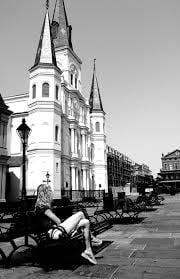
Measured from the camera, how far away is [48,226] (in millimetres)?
5516

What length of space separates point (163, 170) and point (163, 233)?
110 metres

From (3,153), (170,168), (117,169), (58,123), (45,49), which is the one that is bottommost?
(3,153)

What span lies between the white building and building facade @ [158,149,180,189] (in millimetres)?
59008

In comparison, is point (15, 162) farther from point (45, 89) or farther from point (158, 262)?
point (158, 262)

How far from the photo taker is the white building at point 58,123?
133 feet

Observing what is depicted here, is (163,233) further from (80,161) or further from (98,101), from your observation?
(98,101)

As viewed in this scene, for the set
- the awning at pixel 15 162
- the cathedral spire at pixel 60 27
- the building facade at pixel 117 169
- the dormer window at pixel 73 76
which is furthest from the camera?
the building facade at pixel 117 169

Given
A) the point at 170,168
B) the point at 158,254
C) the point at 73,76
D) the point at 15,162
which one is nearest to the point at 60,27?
the point at 73,76

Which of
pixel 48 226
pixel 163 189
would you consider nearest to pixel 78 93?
pixel 163 189

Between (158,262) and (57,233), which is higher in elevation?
(57,233)

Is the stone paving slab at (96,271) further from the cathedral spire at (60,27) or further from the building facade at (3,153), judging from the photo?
the cathedral spire at (60,27)

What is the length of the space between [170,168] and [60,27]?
77648mm

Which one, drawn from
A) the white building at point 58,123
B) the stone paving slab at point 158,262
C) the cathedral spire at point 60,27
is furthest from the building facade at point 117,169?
the stone paving slab at point 158,262

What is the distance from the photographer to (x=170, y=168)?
377ft
